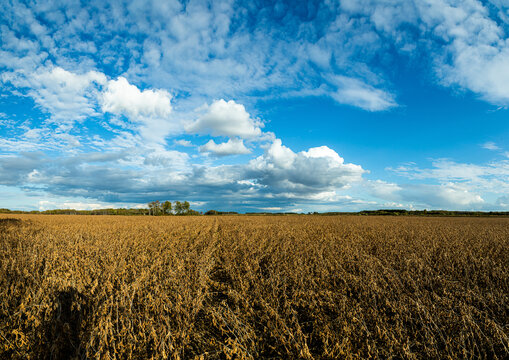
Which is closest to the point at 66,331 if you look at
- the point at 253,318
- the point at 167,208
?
the point at 253,318

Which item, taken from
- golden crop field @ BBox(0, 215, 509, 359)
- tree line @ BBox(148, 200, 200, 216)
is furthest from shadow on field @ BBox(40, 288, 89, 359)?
tree line @ BBox(148, 200, 200, 216)

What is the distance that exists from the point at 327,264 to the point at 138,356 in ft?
14.7

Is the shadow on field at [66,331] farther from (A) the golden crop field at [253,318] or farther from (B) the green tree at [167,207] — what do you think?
(B) the green tree at [167,207]

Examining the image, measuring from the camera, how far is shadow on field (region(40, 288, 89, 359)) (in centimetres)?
323

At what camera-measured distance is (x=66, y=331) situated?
3414 millimetres

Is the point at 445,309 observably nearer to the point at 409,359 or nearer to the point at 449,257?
the point at 409,359

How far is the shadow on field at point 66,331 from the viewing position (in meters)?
3.23

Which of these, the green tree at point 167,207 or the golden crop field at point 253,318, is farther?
the green tree at point 167,207

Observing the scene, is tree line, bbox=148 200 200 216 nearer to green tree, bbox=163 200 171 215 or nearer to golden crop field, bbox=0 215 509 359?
green tree, bbox=163 200 171 215

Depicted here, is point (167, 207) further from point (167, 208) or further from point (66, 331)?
point (66, 331)

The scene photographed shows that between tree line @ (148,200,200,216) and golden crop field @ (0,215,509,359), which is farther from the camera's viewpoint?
tree line @ (148,200,200,216)

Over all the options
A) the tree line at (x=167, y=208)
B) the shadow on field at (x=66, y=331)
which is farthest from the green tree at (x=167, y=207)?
the shadow on field at (x=66, y=331)

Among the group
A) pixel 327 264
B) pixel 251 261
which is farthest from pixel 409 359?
pixel 251 261

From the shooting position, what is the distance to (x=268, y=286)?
4.94m
